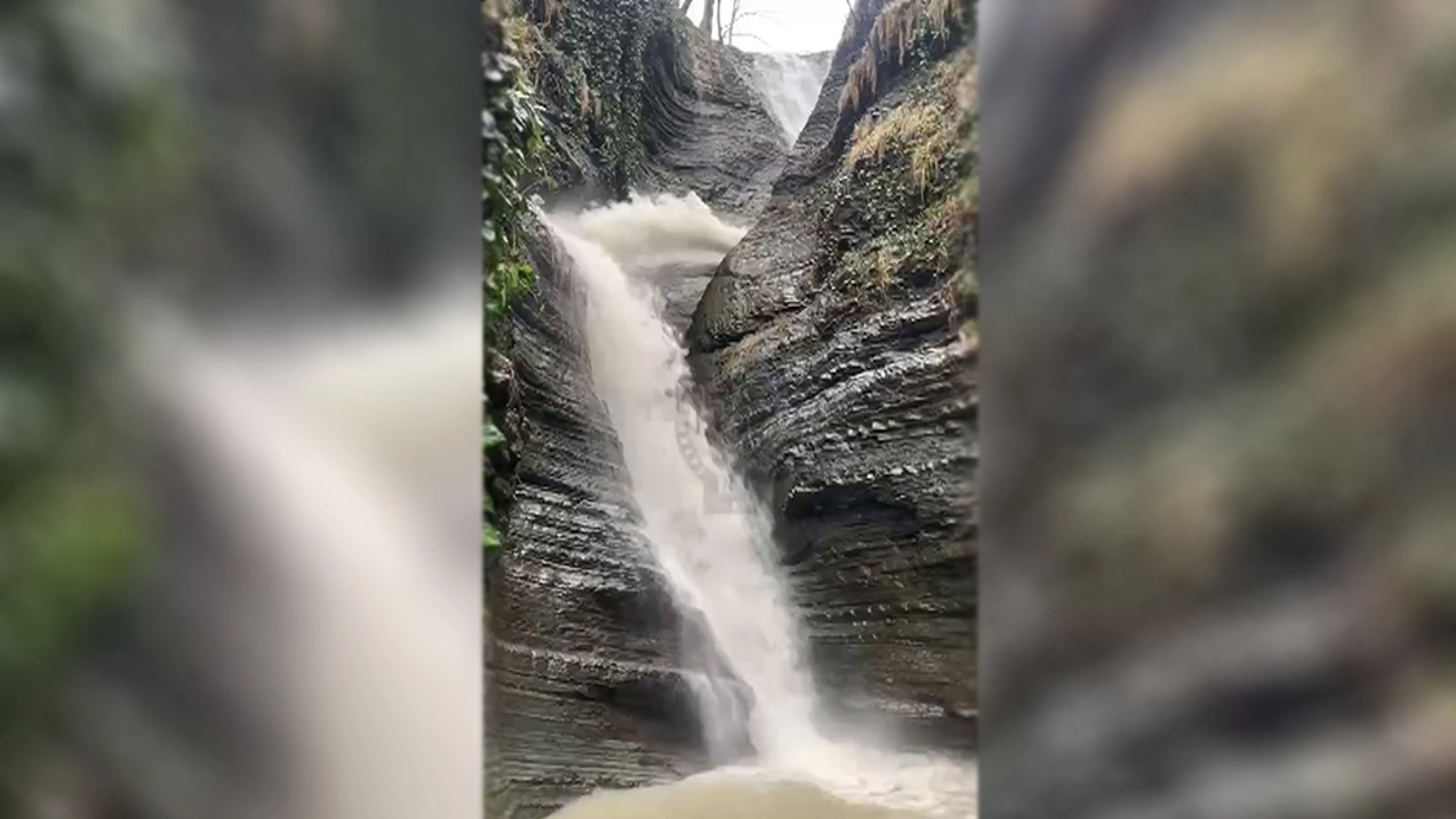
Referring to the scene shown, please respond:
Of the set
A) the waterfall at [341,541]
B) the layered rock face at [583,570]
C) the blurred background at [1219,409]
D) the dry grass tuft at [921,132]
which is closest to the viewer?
the blurred background at [1219,409]

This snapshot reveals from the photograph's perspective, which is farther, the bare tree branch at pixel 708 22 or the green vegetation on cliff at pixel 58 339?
the bare tree branch at pixel 708 22

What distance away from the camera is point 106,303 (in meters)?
0.91

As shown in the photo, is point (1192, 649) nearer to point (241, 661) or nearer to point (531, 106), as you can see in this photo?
point (241, 661)

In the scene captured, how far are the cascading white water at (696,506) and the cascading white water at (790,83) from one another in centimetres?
28

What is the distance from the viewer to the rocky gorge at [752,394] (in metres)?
1.76

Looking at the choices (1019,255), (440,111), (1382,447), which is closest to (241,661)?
(440,111)

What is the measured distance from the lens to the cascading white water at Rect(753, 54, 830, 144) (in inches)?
76.7

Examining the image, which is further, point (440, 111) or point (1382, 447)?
point (440, 111)

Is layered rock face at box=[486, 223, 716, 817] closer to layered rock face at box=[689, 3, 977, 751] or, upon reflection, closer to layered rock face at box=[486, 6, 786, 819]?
layered rock face at box=[486, 6, 786, 819]

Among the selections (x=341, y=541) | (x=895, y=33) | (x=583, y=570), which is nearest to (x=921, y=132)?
(x=895, y=33)

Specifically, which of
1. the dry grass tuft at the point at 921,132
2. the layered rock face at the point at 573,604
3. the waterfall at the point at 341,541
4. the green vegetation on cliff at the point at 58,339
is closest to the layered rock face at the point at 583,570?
the layered rock face at the point at 573,604

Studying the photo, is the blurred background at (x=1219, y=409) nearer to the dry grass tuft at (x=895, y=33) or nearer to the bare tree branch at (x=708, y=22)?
the dry grass tuft at (x=895, y=33)

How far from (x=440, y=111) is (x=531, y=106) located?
691 mm

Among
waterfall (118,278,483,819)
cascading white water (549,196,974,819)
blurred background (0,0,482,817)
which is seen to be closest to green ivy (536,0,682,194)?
cascading white water (549,196,974,819)
